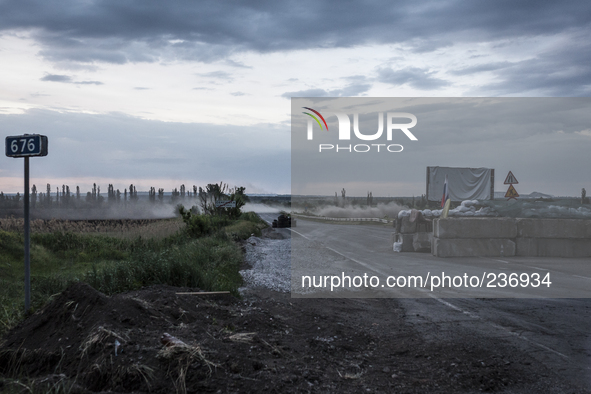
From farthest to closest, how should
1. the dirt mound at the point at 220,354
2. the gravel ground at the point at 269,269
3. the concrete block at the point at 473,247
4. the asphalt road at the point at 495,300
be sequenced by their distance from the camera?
the concrete block at the point at 473,247
the gravel ground at the point at 269,269
the asphalt road at the point at 495,300
the dirt mound at the point at 220,354

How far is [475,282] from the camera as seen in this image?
11.1m

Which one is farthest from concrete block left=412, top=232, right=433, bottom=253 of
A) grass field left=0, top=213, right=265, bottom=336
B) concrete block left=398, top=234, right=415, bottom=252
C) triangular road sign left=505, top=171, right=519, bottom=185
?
triangular road sign left=505, top=171, right=519, bottom=185

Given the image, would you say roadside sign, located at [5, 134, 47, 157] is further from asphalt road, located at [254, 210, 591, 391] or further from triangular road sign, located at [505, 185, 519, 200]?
triangular road sign, located at [505, 185, 519, 200]

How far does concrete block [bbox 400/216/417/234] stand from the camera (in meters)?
17.3

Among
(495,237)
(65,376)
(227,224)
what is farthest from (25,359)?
(227,224)

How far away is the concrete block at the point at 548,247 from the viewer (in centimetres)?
1606

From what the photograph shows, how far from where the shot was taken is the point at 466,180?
80.9 ft

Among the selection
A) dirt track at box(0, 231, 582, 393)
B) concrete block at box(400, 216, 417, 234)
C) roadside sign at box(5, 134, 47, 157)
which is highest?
roadside sign at box(5, 134, 47, 157)

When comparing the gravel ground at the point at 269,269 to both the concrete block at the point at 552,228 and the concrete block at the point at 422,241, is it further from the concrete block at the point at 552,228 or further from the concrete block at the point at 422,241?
the concrete block at the point at 552,228

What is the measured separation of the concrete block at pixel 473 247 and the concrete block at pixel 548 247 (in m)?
0.41

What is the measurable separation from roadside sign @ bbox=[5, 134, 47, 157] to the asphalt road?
18.1ft

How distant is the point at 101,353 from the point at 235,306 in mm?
3064

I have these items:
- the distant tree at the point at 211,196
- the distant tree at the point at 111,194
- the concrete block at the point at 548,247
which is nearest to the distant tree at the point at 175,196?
the distant tree at the point at 111,194

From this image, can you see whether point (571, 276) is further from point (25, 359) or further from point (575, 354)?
point (25, 359)
